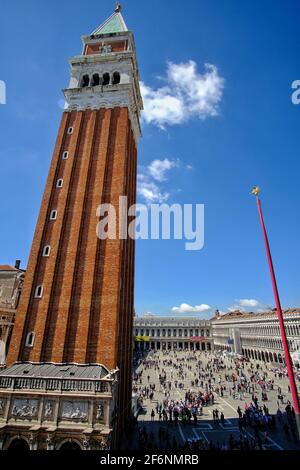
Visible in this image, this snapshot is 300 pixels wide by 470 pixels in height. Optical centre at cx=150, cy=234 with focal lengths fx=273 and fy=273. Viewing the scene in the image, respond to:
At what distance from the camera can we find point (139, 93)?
3825 centimetres

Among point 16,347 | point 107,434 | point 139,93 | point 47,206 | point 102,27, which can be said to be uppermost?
point 102,27

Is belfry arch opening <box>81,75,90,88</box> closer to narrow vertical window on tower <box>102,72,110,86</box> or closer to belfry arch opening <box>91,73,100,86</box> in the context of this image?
belfry arch opening <box>91,73,100,86</box>

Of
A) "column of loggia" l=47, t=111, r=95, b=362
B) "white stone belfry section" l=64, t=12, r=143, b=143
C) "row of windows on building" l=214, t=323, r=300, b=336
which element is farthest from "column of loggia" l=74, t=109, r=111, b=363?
"row of windows on building" l=214, t=323, r=300, b=336

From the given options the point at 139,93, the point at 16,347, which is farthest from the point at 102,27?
the point at 16,347

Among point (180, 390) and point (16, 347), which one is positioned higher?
point (16, 347)

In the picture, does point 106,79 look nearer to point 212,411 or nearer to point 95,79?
point 95,79

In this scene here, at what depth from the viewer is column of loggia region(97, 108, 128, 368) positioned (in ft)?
64.5

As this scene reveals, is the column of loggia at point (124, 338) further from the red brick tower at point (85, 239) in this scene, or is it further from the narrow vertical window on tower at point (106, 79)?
the narrow vertical window on tower at point (106, 79)

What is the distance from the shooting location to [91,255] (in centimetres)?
2298

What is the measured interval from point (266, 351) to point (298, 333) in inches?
626

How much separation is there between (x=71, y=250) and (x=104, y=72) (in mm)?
21802

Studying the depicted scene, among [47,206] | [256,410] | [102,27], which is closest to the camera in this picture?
[47,206]
